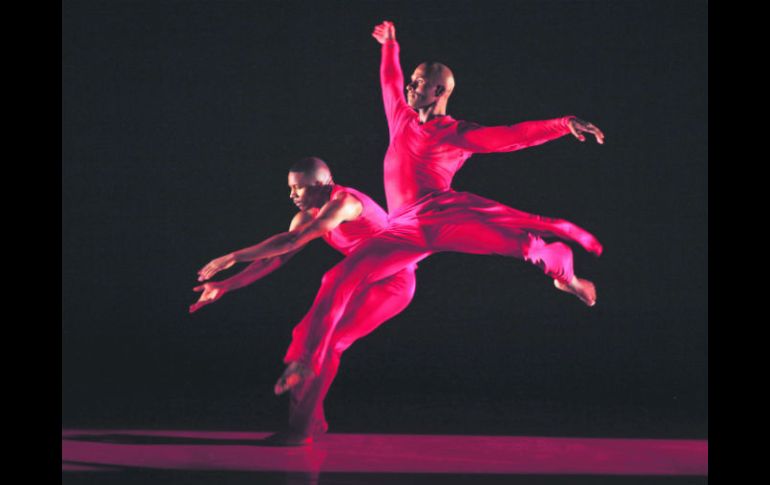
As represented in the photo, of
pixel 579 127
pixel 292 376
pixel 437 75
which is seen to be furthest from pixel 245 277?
pixel 579 127

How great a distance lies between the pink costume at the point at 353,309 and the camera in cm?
471

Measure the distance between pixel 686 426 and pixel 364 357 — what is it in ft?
6.65

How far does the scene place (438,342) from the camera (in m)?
6.34

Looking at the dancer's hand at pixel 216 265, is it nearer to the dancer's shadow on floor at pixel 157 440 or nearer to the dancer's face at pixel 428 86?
the dancer's shadow on floor at pixel 157 440

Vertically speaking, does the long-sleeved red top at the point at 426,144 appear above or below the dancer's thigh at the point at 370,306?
above

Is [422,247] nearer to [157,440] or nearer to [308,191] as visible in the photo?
[308,191]

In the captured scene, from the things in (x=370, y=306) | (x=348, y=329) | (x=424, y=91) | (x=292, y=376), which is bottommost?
(x=292, y=376)

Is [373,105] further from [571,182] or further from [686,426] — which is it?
[686,426]

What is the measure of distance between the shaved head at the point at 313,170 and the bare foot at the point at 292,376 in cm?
92

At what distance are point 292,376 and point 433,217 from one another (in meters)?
0.99

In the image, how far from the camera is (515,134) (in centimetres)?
457

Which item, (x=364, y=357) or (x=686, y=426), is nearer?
(x=686, y=426)

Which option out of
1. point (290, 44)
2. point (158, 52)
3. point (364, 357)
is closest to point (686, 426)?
point (364, 357)

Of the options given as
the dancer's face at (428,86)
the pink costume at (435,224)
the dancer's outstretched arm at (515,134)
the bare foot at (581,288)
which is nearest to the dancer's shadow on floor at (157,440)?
the pink costume at (435,224)
